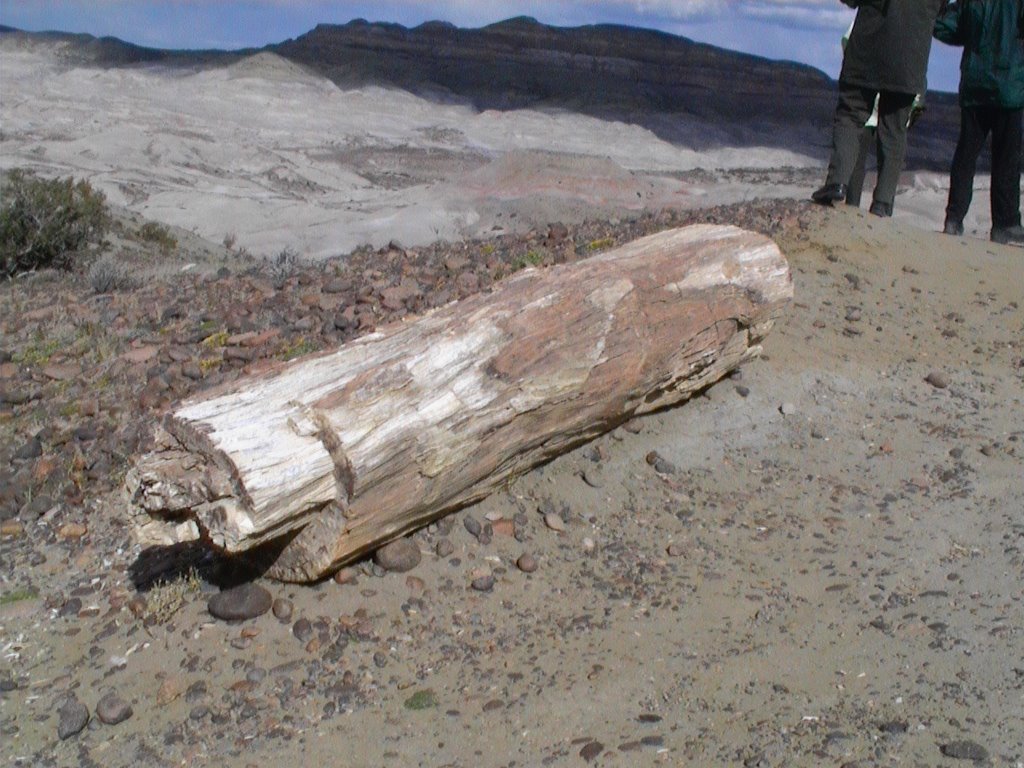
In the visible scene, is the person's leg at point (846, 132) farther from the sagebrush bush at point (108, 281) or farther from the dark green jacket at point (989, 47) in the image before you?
the sagebrush bush at point (108, 281)

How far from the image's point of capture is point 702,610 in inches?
149

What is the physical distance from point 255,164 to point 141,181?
3856 mm

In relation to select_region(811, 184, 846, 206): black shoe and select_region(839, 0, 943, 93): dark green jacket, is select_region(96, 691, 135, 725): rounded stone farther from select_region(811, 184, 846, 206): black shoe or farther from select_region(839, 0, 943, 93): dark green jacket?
select_region(839, 0, 943, 93): dark green jacket

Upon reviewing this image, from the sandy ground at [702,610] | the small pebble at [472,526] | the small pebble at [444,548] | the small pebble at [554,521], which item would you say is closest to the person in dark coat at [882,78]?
the sandy ground at [702,610]

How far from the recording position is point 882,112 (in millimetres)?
7207

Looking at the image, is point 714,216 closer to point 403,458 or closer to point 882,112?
point 882,112

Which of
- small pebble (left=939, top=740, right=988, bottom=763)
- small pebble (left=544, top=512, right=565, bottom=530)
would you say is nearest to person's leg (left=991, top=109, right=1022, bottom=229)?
small pebble (left=544, top=512, right=565, bottom=530)

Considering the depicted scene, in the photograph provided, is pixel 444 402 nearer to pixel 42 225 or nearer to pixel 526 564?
pixel 526 564

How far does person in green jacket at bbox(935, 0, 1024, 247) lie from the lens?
7.18 meters

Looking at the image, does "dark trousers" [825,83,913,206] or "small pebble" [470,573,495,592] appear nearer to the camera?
"small pebble" [470,573,495,592]

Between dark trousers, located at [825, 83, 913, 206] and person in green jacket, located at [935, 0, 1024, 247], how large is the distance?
0.63 metres

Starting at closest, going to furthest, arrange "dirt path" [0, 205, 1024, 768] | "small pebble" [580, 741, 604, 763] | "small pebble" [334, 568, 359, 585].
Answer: "small pebble" [580, 741, 604, 763] → "dirt path" [0, 205, 1024, 768] → "small pebble" [334, 568, 359, 585]

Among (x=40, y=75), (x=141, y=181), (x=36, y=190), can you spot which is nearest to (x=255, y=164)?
(x=141, y=181)

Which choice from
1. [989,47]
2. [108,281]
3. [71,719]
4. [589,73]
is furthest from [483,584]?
[589,73]
